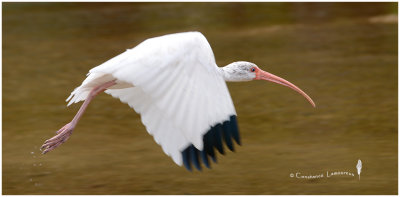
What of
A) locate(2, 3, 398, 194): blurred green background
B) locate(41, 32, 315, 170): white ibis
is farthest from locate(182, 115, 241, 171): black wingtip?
locate(2, 3, 398, 194): blurred green background

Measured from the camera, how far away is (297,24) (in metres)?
15.1

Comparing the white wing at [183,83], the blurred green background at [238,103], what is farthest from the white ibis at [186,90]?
the blurred green background at [238,103]

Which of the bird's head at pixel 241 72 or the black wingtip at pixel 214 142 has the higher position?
the bird's head at pixel 241 72

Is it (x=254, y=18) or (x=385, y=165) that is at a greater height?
(x=254, y=18)

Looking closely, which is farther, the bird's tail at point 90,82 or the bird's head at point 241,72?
the bird's head at point 241,72

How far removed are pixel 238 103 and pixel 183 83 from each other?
5291 mm

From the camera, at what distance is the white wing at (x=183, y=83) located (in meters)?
4.54

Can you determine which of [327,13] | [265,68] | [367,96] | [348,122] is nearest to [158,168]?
[348,122]

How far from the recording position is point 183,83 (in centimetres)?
458

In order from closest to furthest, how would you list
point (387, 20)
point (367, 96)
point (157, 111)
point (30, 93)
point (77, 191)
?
point (157, 111)
point (77, 191)
point (367, 96)
point (30, 93)
point (387, 20)

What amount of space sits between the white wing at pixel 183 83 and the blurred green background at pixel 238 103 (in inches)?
76.4

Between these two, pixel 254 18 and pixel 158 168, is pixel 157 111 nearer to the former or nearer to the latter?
pixel 158 168

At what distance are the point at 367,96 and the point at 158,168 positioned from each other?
151 inches

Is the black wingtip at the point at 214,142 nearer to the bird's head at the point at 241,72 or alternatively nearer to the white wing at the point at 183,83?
the white wing at the point at 183,83
